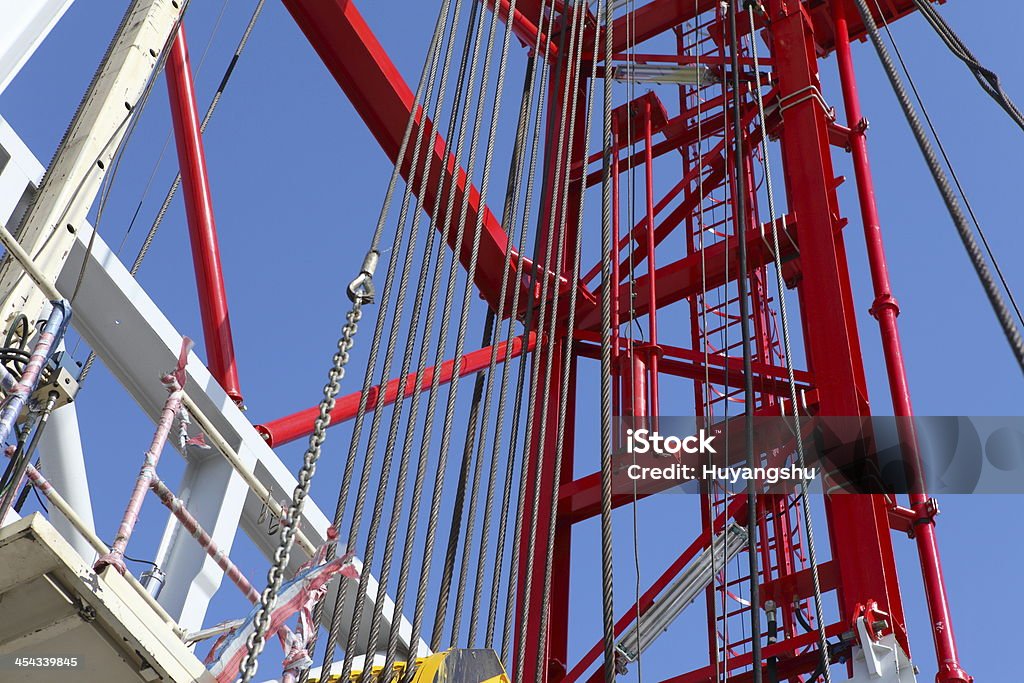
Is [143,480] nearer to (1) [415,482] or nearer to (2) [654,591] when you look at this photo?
(1) [415,482]

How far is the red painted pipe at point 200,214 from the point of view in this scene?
7.82 meters

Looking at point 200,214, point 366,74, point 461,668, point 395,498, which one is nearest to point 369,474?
point 395,498

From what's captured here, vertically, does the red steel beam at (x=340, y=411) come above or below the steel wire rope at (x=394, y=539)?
above

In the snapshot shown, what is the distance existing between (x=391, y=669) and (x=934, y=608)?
163 inches

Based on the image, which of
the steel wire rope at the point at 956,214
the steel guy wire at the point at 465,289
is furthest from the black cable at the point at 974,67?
the steel guy wire at the point at 465,289

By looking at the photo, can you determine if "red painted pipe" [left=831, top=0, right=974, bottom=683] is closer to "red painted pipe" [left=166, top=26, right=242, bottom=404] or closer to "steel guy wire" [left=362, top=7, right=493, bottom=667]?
"steel guy wire" [left=362, top=7, right=493, bottom=667]

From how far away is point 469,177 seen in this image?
6984mm

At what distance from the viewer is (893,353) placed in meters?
8.75

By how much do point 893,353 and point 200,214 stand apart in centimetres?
482

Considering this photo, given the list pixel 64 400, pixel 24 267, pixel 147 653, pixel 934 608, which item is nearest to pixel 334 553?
pixel 147 653

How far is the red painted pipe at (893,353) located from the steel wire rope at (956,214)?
154 inches

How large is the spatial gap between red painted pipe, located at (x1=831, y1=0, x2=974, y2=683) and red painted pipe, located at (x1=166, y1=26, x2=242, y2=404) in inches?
174

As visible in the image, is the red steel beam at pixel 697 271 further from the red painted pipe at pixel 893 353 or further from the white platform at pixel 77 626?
the white platform at pixel 77 626

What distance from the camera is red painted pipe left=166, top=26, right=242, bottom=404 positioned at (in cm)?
782
